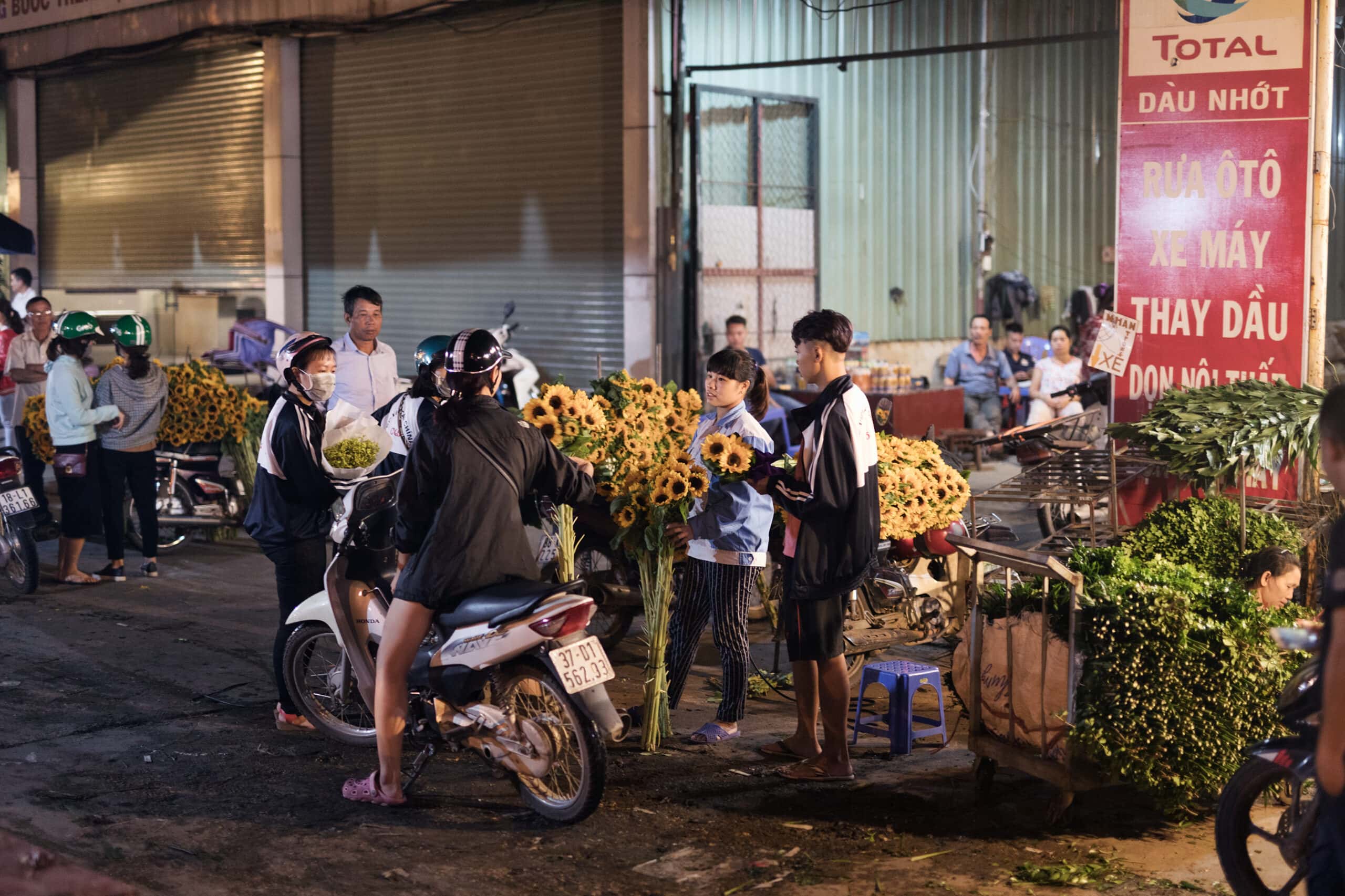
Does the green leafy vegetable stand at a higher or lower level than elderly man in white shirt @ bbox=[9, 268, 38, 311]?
lower

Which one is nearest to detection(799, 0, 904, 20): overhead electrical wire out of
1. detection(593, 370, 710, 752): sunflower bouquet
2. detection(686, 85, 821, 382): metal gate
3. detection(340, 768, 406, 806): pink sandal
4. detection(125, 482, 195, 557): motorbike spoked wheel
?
detection(686, 85, 821, 382): metal gate

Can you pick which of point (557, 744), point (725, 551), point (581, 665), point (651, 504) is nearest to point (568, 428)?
point (651, 504)

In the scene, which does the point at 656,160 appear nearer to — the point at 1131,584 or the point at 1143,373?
the point at 1143,373

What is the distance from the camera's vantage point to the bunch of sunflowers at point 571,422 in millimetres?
6336

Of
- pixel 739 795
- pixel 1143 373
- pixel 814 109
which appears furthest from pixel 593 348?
pixel 739 795

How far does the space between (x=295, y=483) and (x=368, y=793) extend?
5.48 ft

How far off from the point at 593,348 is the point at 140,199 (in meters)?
8.91

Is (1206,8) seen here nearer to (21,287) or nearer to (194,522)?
(194,522)

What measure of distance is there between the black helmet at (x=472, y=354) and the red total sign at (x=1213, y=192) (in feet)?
14.4

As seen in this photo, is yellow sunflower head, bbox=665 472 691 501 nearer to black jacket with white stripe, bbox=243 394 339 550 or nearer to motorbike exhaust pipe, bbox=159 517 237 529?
black jacket with white stripe, bbox=243 394 339 550

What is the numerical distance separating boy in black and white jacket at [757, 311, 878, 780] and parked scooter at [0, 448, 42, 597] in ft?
19.7

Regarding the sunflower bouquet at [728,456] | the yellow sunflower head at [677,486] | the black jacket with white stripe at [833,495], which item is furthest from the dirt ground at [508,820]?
the sunflower bouquet at [728,456]

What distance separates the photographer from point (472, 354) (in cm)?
554

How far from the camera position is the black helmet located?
5527mm
